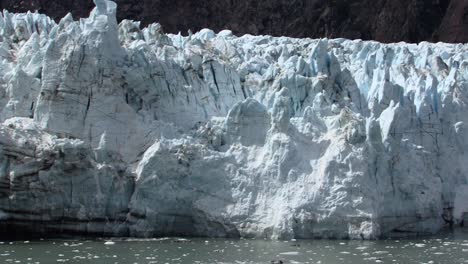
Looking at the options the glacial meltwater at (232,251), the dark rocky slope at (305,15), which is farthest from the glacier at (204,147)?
the dark rocky slope at (305,15)

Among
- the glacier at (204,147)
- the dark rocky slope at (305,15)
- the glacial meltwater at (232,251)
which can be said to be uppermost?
the dark rocky slope at (305,15)

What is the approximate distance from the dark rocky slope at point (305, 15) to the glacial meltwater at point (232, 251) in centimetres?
2073

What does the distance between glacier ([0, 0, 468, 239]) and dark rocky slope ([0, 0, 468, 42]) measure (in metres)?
17.7

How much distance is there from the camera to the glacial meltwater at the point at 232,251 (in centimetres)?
1246

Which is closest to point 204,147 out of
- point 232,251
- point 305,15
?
point 232,251

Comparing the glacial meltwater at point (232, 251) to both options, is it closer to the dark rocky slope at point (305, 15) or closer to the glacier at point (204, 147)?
the glacier at point (204, 147)

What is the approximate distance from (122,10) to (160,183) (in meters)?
22.6

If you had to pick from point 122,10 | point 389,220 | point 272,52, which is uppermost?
point 122,10

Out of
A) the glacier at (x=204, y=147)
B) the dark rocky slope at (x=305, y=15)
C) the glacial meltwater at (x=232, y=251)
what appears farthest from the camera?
the dark rocky slope at (x=305, y=15)

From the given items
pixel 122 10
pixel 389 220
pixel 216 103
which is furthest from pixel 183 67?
pixel 122 10

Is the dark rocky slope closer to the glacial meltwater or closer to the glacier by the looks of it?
the glacier

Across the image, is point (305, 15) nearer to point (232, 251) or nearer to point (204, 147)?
point (204, 147)

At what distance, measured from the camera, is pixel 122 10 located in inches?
1451

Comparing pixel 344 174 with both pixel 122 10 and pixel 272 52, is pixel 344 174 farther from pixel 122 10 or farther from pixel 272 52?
pixel 122 10
